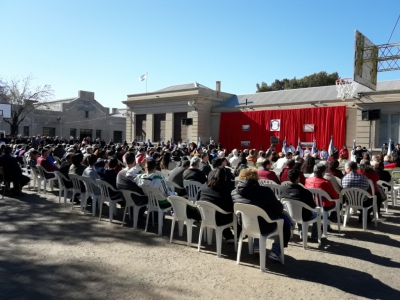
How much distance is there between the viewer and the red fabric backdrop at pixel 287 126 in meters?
22.1

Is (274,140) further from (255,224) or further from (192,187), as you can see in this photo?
(255,224)

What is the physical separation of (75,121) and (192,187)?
1580 inches

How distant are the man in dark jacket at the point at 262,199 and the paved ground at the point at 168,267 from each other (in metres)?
0.43

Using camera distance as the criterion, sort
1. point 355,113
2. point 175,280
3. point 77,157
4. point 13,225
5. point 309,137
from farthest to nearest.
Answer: point 309,137, point 355,113, point 77,157, point 13,225, point 175,280

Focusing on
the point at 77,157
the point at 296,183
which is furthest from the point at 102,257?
the point at 77,157

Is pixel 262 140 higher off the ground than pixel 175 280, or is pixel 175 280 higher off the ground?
pixel 262 140

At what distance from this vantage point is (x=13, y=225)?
6.19m

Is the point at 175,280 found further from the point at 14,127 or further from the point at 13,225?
the point at 14,127

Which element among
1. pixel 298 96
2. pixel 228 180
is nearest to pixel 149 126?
pixel 298 96

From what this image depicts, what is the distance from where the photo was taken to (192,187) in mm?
6723

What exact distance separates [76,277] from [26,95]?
1548 inches

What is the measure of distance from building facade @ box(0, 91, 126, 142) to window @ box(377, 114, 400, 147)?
3464 cm

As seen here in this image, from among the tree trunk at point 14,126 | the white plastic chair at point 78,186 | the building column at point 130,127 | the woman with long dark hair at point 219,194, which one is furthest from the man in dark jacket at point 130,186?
the tree trunk at point 14,126

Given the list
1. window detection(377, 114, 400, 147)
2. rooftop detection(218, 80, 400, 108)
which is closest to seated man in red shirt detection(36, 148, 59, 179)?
rooftop detection(218, 80, 400, 108)
